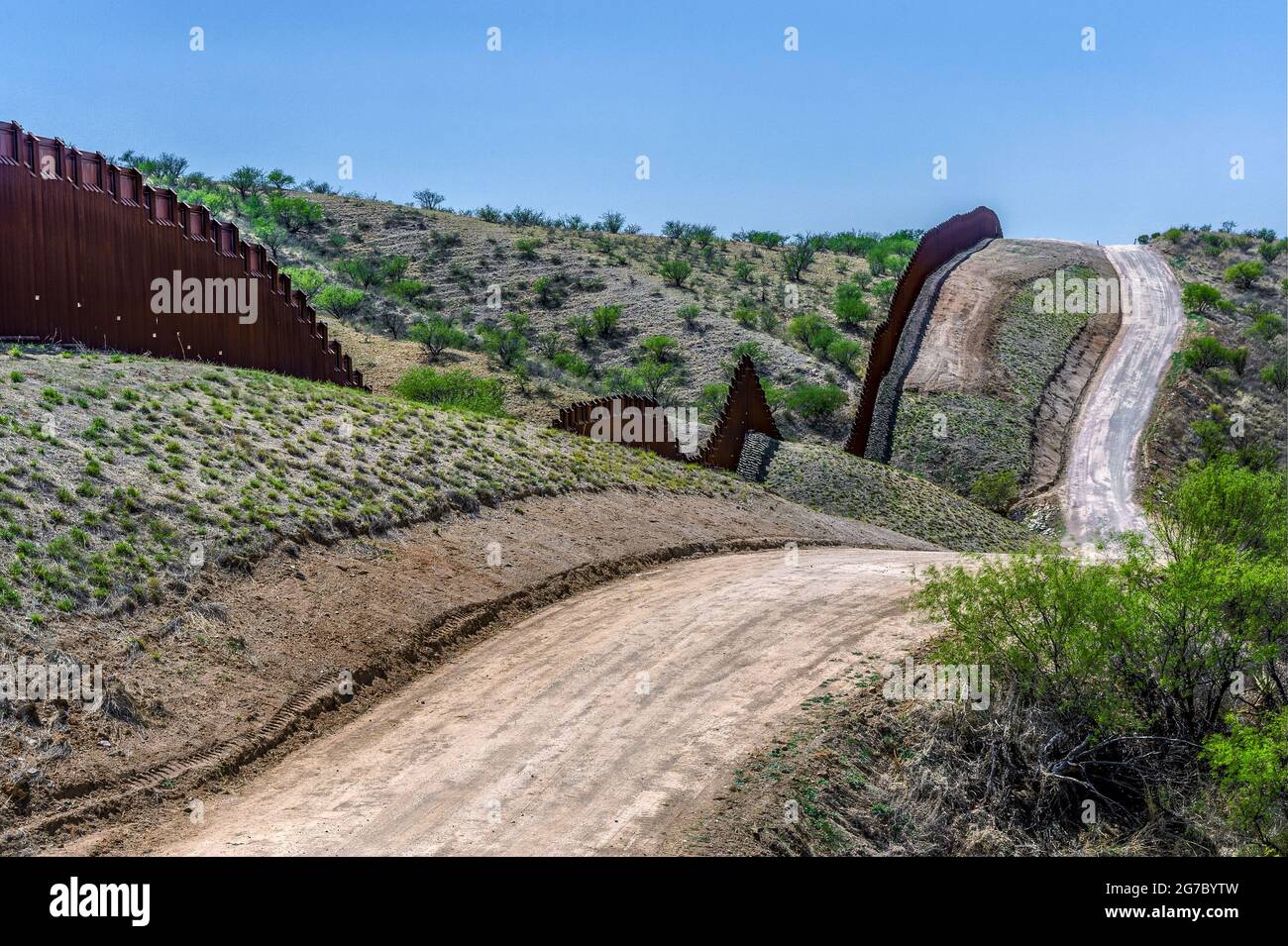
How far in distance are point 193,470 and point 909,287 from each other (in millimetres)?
45151

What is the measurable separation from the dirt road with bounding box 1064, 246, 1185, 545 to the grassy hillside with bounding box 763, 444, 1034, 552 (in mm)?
2745

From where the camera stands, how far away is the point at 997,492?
43969 millimetres

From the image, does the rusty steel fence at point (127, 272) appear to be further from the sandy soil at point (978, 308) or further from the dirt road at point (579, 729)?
the sandy soil at point (978, 308)

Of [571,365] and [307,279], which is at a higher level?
[307,279]

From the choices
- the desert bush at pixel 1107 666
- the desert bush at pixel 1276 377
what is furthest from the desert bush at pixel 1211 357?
the desert bush at pixel 1107 666

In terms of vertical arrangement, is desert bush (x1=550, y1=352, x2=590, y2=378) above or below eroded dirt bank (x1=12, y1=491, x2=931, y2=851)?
above

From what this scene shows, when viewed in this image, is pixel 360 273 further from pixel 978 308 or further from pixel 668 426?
pixel 668 426

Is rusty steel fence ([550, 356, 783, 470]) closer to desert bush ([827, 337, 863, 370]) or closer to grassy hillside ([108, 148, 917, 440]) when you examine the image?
grassy hillside ([108, 148, 917, 440])

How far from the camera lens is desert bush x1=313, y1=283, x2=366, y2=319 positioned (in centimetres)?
5109

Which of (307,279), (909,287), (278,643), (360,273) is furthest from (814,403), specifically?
(278,643)

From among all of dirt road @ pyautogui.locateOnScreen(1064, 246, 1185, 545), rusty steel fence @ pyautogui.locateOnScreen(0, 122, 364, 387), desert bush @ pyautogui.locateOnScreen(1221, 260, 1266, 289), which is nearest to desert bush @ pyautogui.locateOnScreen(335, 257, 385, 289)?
dirt road @ pyautogui.locateOnScreen(1064, 246, 1185, 545)

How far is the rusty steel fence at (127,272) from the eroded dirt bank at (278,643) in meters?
6.81

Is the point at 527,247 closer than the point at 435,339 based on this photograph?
No

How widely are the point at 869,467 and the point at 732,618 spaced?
22.0 meters
